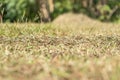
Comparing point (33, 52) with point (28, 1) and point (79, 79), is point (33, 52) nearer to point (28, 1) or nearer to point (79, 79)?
point (79, 79)

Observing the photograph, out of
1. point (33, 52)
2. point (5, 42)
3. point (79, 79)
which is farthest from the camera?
point (5, 42)

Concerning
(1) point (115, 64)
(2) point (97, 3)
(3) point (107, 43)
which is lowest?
(2) point (97, 3)

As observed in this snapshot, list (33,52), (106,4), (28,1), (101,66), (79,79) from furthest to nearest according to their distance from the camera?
(106,4)
(28,1)
(33,52)
(101,66)
(79,79)

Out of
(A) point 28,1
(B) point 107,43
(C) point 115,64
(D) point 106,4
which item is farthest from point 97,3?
(C) point 115,64

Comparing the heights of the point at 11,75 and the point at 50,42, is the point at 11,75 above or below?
above

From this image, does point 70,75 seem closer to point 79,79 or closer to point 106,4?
point 79,79

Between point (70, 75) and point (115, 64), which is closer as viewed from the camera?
point (70, 75)

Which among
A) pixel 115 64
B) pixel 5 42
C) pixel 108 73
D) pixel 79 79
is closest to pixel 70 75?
pixel 79 79

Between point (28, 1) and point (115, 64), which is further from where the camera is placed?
point (28, 1)

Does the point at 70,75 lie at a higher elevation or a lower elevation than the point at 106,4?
higher
